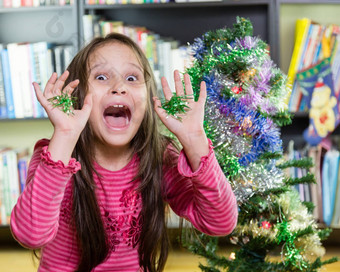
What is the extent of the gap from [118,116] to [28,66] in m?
1.23

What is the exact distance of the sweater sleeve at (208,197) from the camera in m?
1.06

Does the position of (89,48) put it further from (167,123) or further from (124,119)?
(167,123)

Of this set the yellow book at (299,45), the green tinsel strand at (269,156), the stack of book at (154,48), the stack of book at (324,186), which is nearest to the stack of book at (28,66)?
the stack of book at (154,48)

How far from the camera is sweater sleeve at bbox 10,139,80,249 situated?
103 cm

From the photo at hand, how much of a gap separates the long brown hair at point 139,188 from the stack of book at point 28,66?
1.12 meters

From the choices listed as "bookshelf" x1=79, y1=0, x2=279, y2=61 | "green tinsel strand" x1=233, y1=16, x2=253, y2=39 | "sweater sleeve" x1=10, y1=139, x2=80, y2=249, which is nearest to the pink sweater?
"sweater sleeve" x1=10, y1=139, x2=80, y2=249

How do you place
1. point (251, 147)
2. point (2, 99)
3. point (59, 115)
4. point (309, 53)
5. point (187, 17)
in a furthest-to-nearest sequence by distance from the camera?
point (187, 17) → point (2, 99) → point (309, 53) → point (251, 147) → point (59, 115)

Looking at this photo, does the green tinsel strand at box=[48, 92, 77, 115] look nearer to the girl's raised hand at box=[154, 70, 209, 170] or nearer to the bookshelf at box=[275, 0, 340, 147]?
the girl's raised hand at box=[154, 70, 209, 170]

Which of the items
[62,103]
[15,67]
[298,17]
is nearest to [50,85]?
[62,103]

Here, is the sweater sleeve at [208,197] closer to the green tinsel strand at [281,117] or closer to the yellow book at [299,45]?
the green tinsel strand at [281,117]

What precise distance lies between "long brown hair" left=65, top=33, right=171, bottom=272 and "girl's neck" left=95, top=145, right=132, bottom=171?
2 centimetres

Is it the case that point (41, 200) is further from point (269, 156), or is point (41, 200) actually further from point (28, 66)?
point (28, 66)

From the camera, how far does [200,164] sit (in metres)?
1.06

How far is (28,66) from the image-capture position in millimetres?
2363
